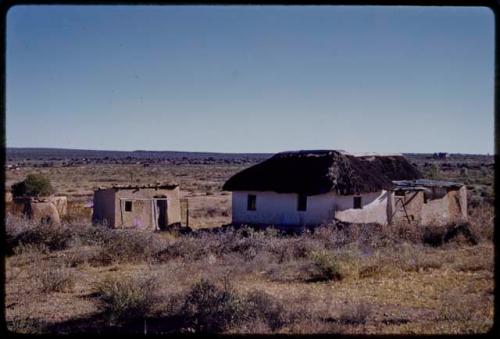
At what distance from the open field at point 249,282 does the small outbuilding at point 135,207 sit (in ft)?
13.5

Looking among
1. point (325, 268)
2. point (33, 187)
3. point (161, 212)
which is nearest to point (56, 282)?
point (325, 268)

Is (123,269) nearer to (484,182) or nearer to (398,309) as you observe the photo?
(398,309)

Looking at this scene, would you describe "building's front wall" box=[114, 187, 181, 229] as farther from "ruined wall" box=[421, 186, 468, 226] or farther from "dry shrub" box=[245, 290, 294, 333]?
"dry shrub" box=[245, 290, 294, 333]

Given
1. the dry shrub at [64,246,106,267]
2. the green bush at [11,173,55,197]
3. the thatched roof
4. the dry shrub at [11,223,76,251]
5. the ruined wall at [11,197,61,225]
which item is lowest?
the dry shrub at [64,246,106,267]

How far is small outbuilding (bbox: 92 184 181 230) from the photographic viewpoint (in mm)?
19969

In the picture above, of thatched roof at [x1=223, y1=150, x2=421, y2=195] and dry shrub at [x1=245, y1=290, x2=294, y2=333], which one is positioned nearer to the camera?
dry shrub at [x1=245, y1=290, x2=294, y2=333]

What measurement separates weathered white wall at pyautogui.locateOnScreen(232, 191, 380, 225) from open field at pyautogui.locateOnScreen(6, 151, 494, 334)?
2.13 metres

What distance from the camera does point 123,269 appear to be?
1244 centimetres

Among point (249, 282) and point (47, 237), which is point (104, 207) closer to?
point (47, 237)

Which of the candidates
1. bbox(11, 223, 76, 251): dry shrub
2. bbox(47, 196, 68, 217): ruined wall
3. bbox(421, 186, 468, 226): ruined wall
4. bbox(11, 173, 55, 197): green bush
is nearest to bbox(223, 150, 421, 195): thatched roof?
bbox(421, 186, 468, 226): ruined wall

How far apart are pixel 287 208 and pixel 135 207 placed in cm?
513

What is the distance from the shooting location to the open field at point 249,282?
760 cm

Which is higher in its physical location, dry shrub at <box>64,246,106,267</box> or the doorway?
the doorway

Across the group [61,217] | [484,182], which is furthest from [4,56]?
[484,182]
